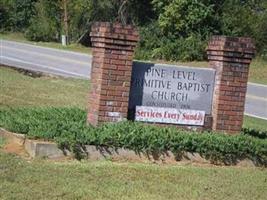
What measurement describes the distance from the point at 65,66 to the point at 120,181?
20379mm

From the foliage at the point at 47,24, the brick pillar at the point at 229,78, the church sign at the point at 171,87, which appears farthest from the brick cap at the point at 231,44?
the foliage at the point at 47,24

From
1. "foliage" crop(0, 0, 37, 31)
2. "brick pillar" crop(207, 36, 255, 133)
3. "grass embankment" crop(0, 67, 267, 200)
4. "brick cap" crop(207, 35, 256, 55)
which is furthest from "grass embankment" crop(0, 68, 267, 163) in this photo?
"foliage" crop(0, 0, 37, 31)

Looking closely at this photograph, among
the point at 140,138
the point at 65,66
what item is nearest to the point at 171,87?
the point at 140,138

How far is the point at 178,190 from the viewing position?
764 centimetres

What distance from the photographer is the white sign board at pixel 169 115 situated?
9820 millimetres

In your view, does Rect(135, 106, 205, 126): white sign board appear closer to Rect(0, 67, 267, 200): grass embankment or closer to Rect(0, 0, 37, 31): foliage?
Rect(0, 67, 267, 200): grass embankment

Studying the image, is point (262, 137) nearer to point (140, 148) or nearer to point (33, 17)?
point (140, 148)

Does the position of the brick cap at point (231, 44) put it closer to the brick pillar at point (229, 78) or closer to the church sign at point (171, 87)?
the brick pillar at point (229, 78)

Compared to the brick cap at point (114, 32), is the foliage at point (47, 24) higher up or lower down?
lower down

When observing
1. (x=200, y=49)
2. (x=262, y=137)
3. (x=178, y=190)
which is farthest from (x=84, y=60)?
(x=178, y=190)

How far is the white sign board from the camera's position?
32.2 feet

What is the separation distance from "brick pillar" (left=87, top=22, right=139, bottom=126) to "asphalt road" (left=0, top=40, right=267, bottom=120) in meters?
8.61

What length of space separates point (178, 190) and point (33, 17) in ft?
162

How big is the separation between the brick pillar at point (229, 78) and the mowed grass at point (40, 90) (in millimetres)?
5157
